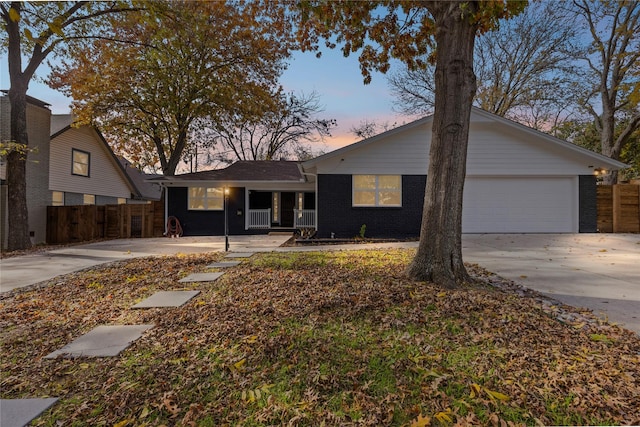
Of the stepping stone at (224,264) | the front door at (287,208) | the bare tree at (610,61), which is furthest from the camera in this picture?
the front door at (287,208)

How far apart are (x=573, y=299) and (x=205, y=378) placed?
4.32 metres

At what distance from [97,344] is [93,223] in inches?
545

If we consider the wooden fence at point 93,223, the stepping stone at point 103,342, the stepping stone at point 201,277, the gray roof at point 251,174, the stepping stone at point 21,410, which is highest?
the gray roof at point 251,174

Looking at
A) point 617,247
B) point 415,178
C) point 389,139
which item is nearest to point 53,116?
point 389,139

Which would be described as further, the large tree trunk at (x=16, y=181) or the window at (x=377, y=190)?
the window at (x=377, y=190)

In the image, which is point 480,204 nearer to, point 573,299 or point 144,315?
point 573,299

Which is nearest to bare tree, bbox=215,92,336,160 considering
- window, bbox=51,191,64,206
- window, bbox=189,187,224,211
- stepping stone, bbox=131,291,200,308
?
window, bbox=189,187,224,211

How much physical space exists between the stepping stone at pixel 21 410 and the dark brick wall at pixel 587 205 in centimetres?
1497

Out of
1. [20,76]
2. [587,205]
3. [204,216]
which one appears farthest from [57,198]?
[587,205]

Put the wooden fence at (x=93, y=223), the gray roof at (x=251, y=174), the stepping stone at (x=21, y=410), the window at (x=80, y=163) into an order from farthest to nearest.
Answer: the window at (x=80, y=163) < the gray roof at (x=251, y=174) < the wooden fence at (x=93, y=223) < the stepping stone at (x=21, y=410)

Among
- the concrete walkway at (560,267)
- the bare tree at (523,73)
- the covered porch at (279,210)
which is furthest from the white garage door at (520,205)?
the bare tree at (523,73)

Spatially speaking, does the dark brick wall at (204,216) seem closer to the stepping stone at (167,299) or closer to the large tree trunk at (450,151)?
the stepping stone at (167,299)

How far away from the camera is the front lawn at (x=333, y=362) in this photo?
6.05ft

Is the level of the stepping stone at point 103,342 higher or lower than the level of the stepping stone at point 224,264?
lower
